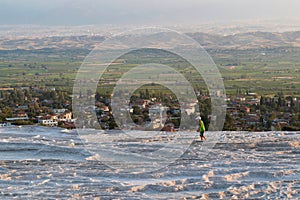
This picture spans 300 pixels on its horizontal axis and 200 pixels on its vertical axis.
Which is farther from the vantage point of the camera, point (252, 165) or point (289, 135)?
point (289, 135)

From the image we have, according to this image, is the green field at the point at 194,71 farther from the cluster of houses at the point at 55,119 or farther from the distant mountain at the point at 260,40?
the cluster of houses at the point at 55,119

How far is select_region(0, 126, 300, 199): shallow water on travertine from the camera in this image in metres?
7.98

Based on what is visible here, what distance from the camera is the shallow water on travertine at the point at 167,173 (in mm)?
7984

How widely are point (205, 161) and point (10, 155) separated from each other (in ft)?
12.5

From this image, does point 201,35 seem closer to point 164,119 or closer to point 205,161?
point 164,119

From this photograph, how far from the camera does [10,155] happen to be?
421 inches

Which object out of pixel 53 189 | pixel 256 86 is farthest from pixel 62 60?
pixel 53 189

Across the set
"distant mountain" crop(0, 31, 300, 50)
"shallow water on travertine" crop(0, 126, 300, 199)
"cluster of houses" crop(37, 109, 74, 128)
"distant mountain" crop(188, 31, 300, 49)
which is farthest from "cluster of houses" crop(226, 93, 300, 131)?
"distant mountain" crop(188, 31, 300, 49)

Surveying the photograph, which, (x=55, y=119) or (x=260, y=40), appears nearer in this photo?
(x=55, y=119)

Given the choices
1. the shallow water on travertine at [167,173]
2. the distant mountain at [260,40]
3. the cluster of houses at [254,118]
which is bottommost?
the cluster of houses at [254,118]

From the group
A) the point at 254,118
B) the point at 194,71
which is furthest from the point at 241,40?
the point at 254,118

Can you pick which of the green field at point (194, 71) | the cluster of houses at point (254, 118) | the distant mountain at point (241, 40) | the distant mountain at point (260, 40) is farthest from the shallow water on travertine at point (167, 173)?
the distant mountain at point (260, 40)

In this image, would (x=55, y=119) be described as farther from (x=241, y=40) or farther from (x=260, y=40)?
(x=260, y=40)

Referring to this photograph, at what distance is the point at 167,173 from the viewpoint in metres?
8.98
